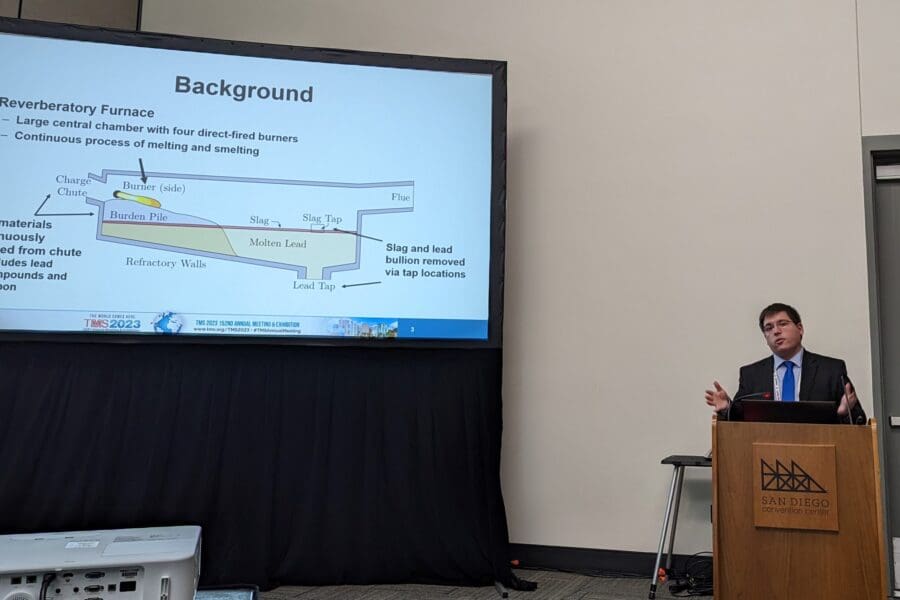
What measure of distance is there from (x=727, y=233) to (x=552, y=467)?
1408mm

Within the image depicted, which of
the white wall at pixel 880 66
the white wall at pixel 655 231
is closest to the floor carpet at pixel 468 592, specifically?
the white wall at pixel 655 231

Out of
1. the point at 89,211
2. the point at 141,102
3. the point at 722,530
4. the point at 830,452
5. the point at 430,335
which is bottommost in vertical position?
the point at 722,530

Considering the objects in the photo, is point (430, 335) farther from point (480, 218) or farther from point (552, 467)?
point (552, 467)

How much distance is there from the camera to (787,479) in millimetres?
2525

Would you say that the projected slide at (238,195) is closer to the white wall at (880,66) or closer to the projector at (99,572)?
the projector at (99,572)

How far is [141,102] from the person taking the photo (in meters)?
3.29

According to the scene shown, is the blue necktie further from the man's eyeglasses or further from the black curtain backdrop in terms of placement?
the black curtain backdrop

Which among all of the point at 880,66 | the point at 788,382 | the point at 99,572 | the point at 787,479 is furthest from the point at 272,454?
the point at 880,66

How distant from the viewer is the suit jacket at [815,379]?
3.14m

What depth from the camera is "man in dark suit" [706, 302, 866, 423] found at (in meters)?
3.15

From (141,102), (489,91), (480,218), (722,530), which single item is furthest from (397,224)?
(722,530)

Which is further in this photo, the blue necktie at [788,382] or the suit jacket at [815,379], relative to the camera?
the blue necktie at [788,382]

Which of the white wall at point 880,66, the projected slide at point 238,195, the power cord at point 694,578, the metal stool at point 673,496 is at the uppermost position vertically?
the white wall at point 880,66

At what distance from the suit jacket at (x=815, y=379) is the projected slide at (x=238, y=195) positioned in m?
1.24
